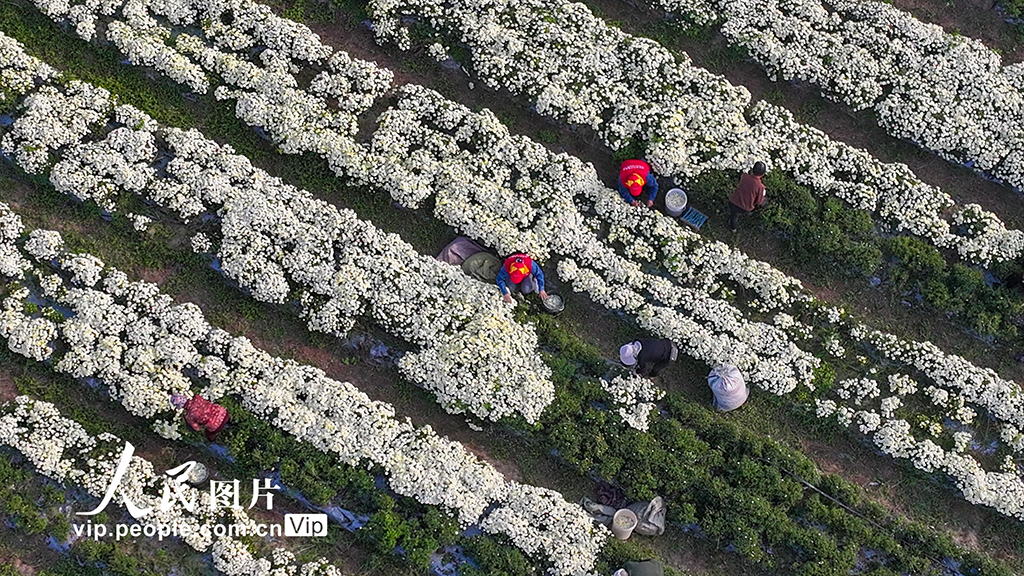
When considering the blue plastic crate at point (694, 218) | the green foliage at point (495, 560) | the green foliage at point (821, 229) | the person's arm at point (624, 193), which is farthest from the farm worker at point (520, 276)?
the green foliage at point (821, 229)

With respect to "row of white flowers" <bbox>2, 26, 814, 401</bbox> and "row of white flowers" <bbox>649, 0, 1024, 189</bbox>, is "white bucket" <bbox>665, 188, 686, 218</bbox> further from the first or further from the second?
"row of white flowers" <bbox>649, 0, 1024, 189</bbox>

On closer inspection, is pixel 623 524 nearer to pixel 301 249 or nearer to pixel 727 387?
pixel 727 387

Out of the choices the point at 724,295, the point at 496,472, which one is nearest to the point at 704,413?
the point at 724,295

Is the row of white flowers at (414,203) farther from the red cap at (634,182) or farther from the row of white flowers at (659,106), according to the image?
the row of white flowers at (659,106)

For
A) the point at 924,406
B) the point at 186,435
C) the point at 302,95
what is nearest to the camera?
the point at 186,435

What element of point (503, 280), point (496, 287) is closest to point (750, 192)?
point (503, 280)

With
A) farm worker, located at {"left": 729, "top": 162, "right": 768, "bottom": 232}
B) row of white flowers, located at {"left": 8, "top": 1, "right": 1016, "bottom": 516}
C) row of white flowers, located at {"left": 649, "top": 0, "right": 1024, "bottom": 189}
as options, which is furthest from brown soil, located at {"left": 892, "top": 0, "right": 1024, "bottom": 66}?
row of white flowers, located at {"left": 8, "top": 1, "right": 1016, "bottom": 516}

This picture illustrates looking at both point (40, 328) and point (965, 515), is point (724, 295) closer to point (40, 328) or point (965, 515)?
point (965, 515)
